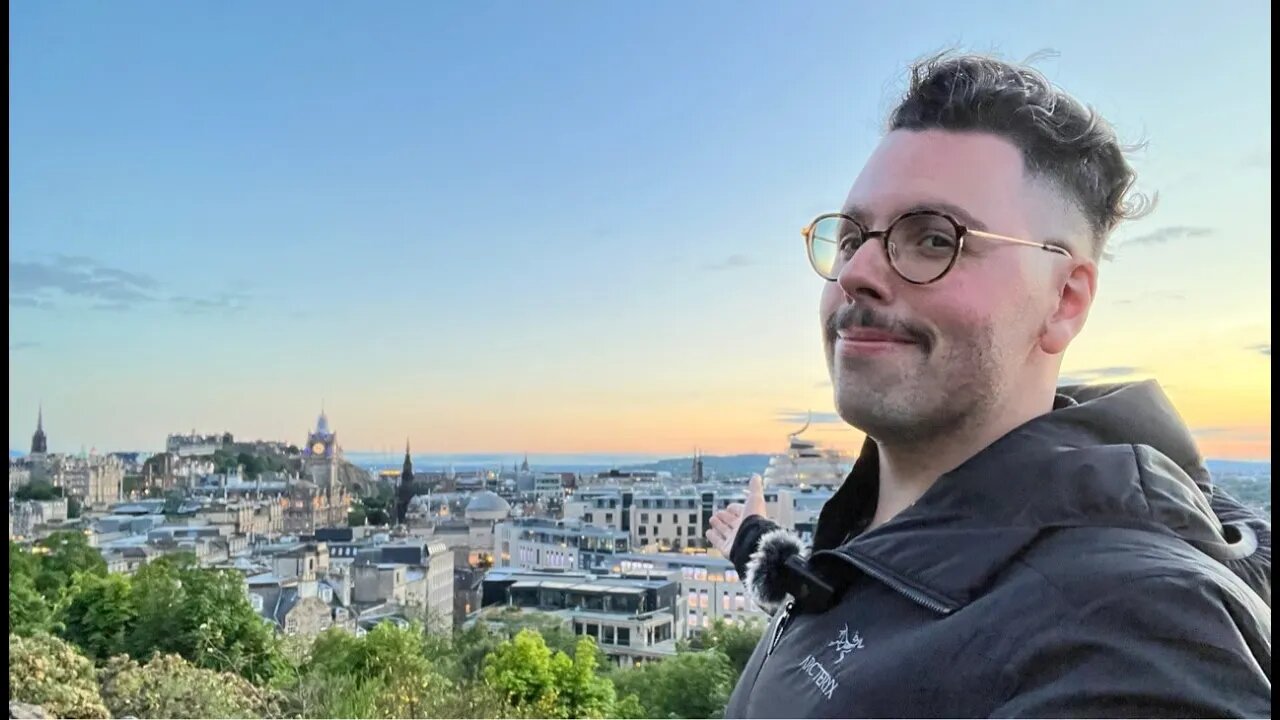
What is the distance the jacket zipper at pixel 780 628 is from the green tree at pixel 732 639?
1494 millimetres

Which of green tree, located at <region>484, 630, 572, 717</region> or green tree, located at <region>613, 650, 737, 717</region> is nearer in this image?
green tree, located at <region>613, 650, 737, 717</region>

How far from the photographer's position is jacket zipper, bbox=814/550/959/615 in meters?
0.61

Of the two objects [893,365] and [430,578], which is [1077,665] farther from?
[430,578]

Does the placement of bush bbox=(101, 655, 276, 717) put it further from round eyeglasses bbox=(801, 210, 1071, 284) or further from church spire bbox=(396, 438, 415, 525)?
round eyeglasses bbox=(801, 210, 1071, 284)

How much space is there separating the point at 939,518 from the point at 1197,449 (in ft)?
1.10

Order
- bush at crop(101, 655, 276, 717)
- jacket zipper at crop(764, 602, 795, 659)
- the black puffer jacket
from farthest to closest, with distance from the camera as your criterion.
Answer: bush at crop(101, 655, 276, 717) < jacket zipper at crop(764, 602, 795, 659) < the black puffer jacket

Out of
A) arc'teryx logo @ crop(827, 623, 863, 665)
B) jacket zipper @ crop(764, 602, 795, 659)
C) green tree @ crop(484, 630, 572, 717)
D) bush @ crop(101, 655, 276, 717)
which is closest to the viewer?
arc'teryx logo @ crop(827, 623, 863, 665)

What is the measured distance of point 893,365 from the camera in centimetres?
71

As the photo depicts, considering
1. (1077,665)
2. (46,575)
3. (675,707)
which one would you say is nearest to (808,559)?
(1077,665)

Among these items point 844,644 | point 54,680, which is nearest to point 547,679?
point 54,680

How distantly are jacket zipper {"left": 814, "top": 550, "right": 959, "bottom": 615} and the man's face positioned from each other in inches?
5.1

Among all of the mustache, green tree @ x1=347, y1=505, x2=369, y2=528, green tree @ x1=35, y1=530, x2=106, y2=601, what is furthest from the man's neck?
green tree @ x1=35, y1=530, x2=106, y2=601

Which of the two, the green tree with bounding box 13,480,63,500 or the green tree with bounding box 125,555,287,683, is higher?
the green tree with bounding box 13,480,63,500

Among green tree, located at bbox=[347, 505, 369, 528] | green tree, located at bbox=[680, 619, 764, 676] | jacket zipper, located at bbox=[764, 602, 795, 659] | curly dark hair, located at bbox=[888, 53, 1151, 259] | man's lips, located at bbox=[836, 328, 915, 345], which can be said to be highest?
curly dark hair, located at bbox=[888, 53, 1151, 259]
